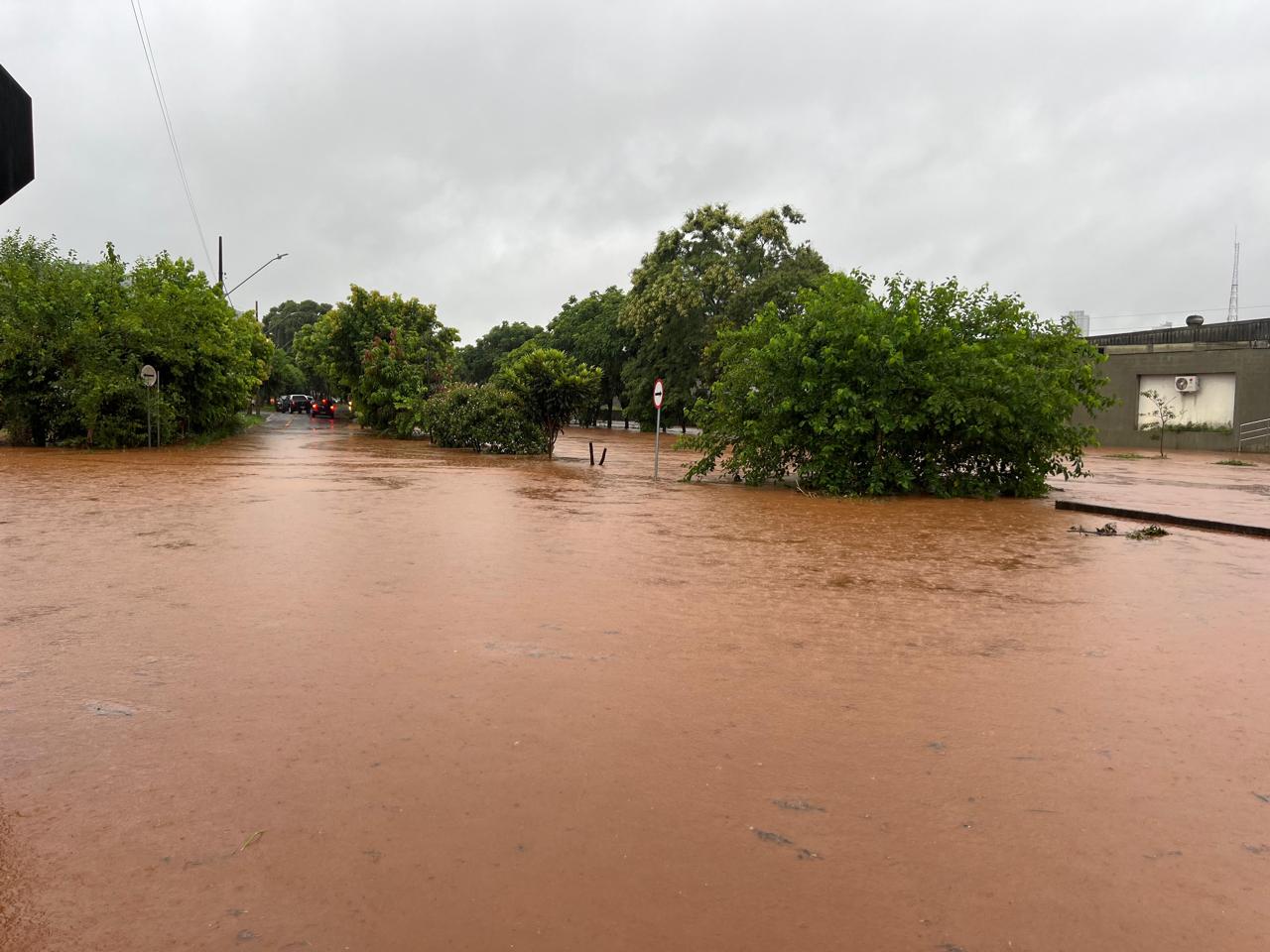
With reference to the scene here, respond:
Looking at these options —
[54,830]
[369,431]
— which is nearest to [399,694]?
[54,830]

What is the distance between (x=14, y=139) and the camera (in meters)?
2.94

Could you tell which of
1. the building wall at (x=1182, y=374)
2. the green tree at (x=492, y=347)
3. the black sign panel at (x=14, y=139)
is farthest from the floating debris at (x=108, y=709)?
the green tree at (x=492, y=347)

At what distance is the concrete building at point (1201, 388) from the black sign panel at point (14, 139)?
137 ft

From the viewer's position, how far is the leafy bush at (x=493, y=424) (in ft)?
92.9

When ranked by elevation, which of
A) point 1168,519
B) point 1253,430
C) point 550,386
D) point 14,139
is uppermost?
point 550,386

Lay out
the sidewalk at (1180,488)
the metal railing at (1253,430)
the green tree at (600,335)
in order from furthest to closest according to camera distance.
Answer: the green tree at (600,335) < the metal railing at (1253,430) < the sidewalk at (1180,488)

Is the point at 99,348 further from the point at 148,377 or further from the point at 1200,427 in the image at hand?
the point at 1200,427

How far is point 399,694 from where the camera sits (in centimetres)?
515

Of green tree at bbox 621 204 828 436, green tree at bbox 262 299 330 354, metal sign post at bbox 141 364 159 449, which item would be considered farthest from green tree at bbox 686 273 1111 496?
green tree at bbox 262 299 330 354

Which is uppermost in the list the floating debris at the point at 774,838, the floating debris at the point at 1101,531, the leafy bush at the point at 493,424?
the leafy bush at the point at 493,424

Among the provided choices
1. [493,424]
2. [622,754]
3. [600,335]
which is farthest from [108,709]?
[600,335]

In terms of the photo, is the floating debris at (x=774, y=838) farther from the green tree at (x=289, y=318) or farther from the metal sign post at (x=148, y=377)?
the green tree at (x=289, y=318)

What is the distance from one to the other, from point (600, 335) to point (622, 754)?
176 feet

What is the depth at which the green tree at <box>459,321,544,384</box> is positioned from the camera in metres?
83.2
